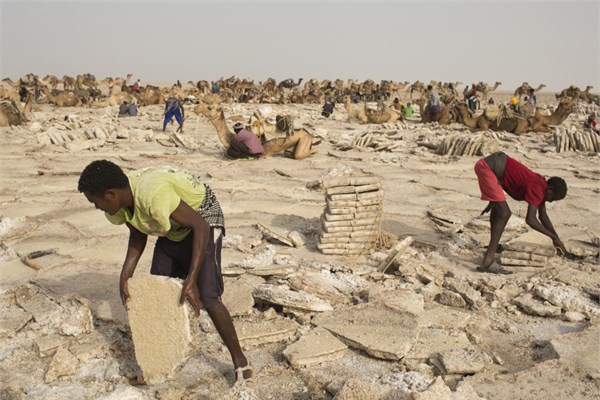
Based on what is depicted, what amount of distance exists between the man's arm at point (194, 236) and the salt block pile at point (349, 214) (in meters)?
2.53

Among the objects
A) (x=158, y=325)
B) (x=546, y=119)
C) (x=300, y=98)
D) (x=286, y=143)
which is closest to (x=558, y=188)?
(x=158, y=325)

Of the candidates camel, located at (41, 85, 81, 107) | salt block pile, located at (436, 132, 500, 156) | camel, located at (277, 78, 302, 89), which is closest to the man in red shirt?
salt block pile, located at (436, 132, 500, 156)

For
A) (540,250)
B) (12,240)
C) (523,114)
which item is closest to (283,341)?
(540,250)

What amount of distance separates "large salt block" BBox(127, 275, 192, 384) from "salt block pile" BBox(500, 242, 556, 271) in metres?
3.12

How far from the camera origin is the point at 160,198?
8.13ft

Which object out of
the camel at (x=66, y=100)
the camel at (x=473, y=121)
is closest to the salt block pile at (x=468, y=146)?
the camel at (x=473, y=121)

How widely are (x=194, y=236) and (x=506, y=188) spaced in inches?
131

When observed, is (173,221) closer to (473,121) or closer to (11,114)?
(473,121)

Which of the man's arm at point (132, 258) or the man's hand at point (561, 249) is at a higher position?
the man's arm at point (132, 258)

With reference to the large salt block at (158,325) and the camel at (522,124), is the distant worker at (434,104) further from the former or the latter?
the large salt block at (158,325)

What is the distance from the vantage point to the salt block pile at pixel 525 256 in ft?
15.4

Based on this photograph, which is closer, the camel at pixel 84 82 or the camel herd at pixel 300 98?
the camel herd at pixel 300 98

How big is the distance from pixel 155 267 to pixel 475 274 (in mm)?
2963

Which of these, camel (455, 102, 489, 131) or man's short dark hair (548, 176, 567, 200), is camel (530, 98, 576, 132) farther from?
man's short dark hair (548, 176, 567, 200)
